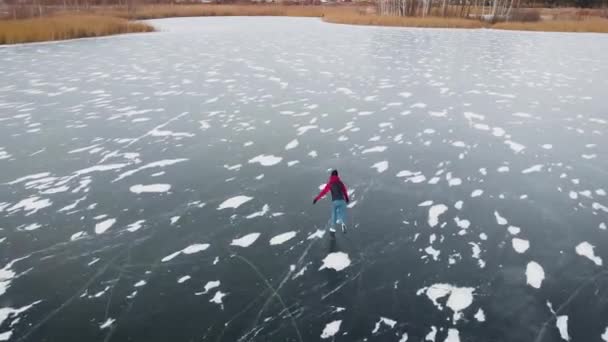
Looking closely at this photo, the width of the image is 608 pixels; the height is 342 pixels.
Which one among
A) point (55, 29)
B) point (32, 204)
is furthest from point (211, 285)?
point (55, 29)

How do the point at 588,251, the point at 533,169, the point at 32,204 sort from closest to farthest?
the point at 588,251 < the point at 32,204 < the point at 533,169

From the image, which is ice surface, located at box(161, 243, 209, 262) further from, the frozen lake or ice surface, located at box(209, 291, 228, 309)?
ice surface, located at box(209, 291, 228, 309)

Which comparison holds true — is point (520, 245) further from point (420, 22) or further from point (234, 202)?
point (420, 22)

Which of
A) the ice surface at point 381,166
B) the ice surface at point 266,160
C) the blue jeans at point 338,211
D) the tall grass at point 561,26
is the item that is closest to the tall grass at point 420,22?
the tall grass at point 561,26

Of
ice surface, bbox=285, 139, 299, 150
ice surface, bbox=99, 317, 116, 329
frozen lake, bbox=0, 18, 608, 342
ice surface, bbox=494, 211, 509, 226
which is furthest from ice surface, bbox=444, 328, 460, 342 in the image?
ice surface, bbox=285, 139, 299, 150

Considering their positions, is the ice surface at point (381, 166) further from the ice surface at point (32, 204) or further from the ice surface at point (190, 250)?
the ice surface at point (32, 204)

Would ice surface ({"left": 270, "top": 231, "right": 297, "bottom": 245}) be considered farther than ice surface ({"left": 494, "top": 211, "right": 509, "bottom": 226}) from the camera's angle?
No
